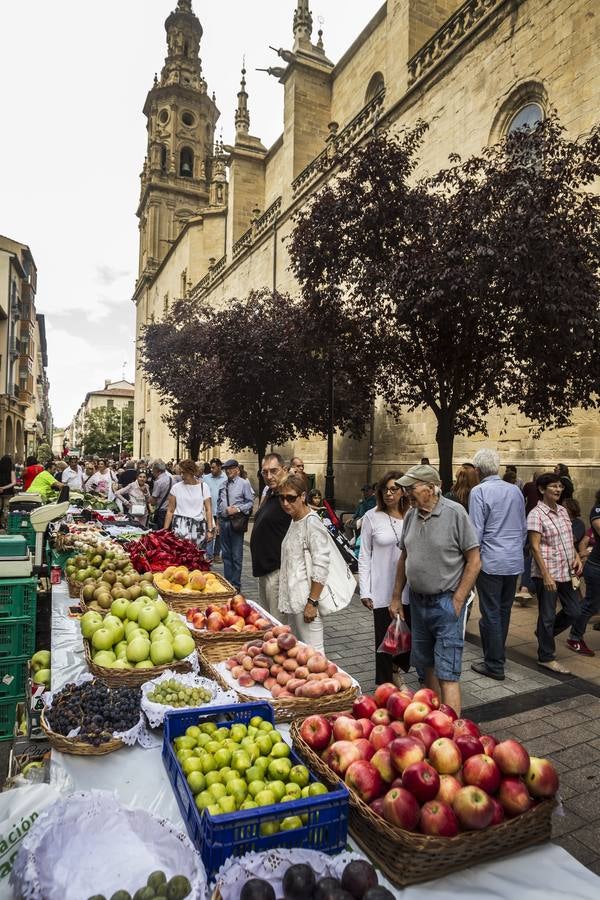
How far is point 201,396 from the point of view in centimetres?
2133

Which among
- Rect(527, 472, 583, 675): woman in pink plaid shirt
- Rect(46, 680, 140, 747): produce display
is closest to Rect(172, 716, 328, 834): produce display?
Rect(46, 680, 140, 747): produce display

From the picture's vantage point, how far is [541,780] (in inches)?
81.6

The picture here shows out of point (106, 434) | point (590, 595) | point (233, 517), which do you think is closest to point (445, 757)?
point (590, 595)

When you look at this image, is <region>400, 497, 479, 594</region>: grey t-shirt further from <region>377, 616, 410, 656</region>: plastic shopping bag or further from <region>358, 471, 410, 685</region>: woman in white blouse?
<region>358, 471, 410, 685</region>: woman in white blouse

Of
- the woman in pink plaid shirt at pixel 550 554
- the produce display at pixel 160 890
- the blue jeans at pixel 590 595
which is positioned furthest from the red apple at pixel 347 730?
the blue jeans at pixel 590 595

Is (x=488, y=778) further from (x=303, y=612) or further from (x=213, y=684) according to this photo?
(x=303, y=612)

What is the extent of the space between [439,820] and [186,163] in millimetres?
68336

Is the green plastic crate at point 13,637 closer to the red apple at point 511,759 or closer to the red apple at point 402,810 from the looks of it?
the red apple at point 402,810

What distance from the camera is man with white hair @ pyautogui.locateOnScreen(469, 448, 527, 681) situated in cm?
566

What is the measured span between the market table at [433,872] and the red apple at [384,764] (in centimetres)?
25

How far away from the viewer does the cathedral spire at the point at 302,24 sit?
79.8 ft

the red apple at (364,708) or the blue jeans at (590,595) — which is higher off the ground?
the red apple at (364,708)

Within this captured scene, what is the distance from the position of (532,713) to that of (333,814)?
3583mm

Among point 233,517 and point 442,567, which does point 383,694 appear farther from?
point 233,517
